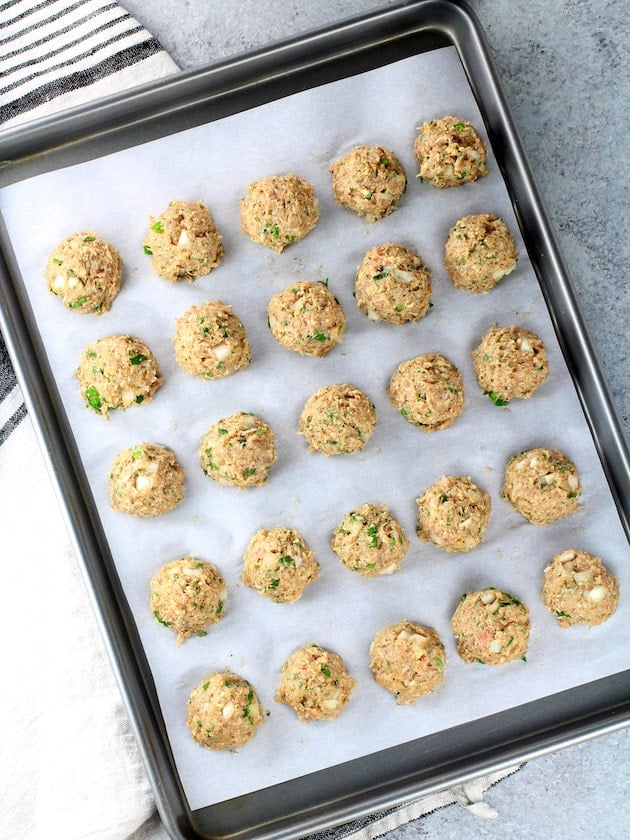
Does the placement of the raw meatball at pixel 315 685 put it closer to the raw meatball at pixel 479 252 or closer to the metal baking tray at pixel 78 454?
the metal baking tray at pixel 78 454

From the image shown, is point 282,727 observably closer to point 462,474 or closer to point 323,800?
point 323,800

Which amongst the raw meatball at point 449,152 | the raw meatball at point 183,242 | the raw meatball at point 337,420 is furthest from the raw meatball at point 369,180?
the raw meatball at point 337,420

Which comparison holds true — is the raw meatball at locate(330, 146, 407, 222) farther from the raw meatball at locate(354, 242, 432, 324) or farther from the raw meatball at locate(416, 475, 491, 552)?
the raw meatball at locate(416, 475, 491, 552)

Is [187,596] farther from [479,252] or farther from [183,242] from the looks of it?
[479,252]

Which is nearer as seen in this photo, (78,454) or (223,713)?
(223,713)

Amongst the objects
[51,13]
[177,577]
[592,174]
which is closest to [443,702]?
[177,577]

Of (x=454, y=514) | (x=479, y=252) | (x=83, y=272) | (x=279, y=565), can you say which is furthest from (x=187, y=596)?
(x=479, y=252)
